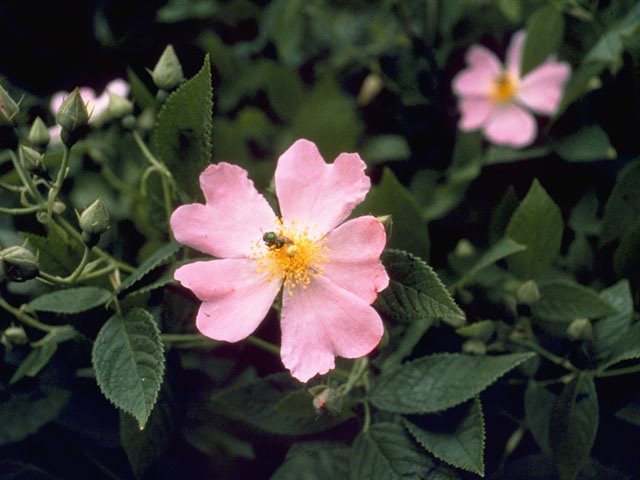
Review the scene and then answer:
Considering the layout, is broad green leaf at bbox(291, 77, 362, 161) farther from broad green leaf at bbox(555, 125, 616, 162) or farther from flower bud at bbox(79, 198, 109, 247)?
flower bud at bbox(79, 198, 109, 247)

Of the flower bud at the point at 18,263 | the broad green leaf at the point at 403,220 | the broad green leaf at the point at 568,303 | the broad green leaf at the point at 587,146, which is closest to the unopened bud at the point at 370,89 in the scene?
the broad green leaf at the point at 587,146

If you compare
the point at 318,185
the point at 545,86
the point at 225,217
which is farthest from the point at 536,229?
the point at 545,86

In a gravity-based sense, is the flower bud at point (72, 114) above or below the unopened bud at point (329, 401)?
above

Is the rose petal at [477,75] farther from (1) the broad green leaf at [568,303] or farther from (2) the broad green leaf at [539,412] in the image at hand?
(2) the broad green leaf at [539,412]

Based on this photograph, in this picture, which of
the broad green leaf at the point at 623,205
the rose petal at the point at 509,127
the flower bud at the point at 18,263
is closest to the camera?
the flower bud at the point at 18,263

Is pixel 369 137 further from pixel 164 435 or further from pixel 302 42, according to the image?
pixel 164 435

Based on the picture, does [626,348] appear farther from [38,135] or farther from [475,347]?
[38,135]

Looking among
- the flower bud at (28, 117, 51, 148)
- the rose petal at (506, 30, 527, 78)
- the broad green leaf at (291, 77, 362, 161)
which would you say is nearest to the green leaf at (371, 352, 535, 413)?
the flower bud at (28, 117, 51, 148)
